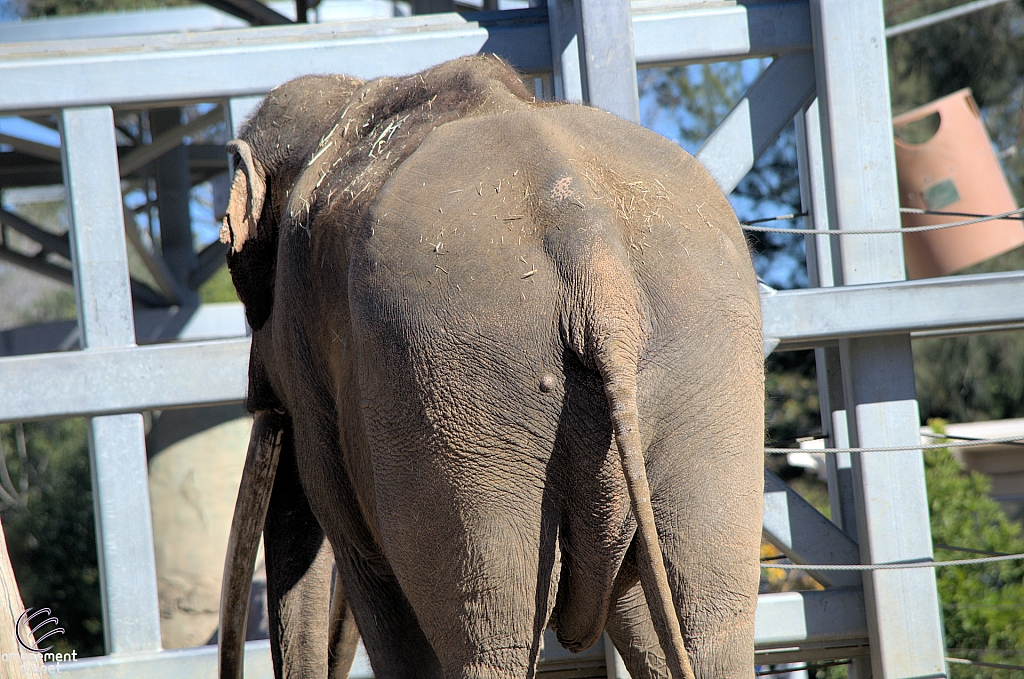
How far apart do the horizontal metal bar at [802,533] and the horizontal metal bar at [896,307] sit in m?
0.53

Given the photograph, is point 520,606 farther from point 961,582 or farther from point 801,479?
point 801,479

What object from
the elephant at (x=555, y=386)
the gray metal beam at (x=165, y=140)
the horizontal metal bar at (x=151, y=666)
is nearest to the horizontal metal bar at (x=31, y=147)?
the gray metal beam at (x=165, y=140)

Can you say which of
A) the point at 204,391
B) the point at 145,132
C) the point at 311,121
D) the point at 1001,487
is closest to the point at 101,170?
the point at 204,391

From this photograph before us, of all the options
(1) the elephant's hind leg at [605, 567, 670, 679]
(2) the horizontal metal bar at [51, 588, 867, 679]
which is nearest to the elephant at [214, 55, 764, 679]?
(1) the elephant's hind leg at [605, 567, 670, 679]

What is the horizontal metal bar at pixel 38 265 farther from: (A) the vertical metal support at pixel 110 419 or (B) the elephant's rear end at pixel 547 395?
(B) the elephant's rear end at pixel 547 395

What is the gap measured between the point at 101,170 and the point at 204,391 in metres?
0.79

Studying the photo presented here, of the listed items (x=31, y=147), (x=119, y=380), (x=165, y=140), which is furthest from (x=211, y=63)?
(x=31, y=147)

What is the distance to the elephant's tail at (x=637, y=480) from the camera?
1399mm

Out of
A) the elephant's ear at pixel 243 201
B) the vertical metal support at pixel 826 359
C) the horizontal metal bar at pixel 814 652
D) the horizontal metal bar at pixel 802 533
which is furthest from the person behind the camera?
the vertical metal support at pixel 826 359

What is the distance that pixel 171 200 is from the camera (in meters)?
7.82

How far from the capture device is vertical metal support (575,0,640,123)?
3.15 m

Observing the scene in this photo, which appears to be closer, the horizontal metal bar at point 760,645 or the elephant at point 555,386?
the elephant at point 555,386

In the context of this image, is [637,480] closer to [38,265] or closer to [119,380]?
[119,380]

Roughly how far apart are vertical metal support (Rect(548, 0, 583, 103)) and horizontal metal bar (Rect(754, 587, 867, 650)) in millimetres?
1736
